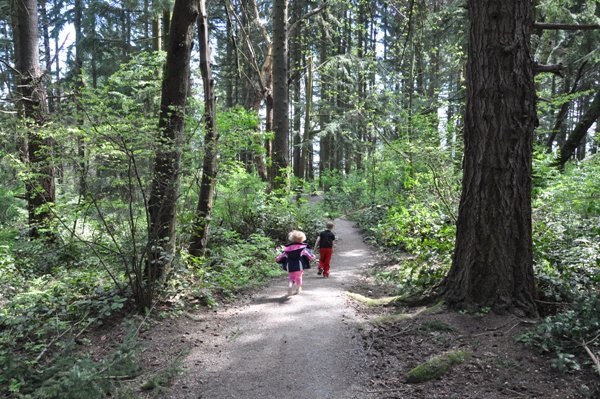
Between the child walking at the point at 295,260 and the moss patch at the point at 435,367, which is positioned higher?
the child walking at the point at 295,260

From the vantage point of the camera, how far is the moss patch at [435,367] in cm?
372

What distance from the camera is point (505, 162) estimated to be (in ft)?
15.7

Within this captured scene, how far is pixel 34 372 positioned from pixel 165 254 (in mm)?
2342

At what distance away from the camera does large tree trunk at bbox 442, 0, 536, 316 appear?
4777 millimetres

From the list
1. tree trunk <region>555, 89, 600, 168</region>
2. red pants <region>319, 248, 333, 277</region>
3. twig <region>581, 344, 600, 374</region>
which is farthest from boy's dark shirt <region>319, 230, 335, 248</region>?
tree trunk <region>555, 89, 600, 168</region>

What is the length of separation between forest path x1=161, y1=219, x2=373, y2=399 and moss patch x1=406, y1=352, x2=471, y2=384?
0.54 metres

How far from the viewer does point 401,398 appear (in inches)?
138

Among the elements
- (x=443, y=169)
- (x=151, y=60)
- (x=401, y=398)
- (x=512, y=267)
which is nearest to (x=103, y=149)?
(x=401, y=398)

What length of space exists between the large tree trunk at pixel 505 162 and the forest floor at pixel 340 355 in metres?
0.51

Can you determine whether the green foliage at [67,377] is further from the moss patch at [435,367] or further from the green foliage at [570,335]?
the green foliage at [570,335]

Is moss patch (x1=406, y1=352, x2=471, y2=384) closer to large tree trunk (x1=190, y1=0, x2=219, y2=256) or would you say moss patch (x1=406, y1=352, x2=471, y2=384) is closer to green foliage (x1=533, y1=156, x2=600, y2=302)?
green foliage (x1=533, y1=156, x2=600, y2=302)

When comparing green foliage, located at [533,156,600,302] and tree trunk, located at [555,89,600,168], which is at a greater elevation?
tree trunk, located at [555,89,600,168]

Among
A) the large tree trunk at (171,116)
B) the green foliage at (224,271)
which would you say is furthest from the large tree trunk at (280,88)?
the large tree trunk at (171,116)

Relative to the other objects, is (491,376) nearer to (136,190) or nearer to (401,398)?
(401,398)
